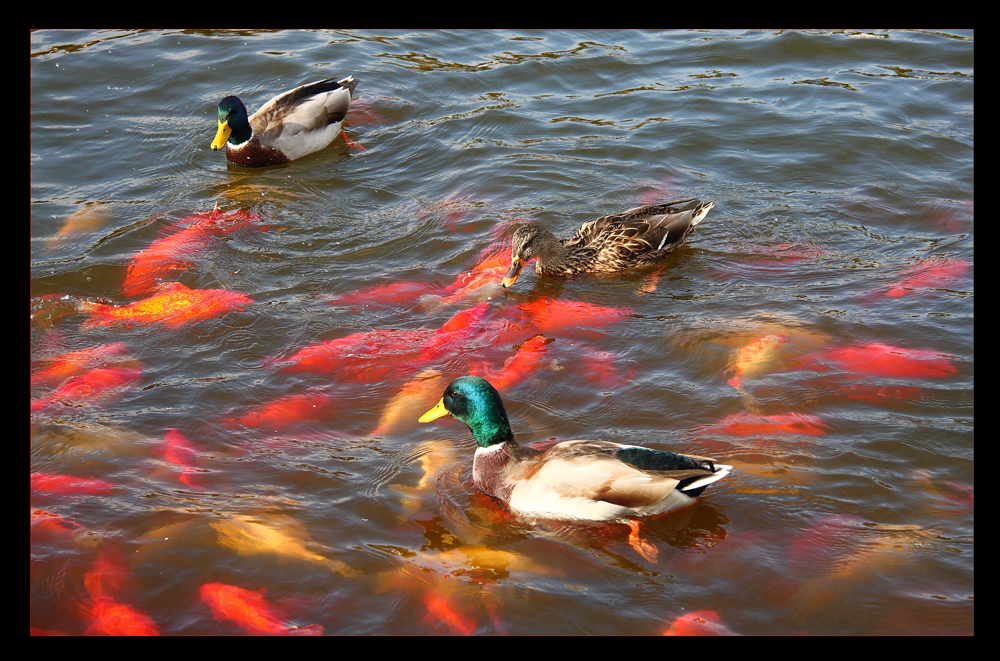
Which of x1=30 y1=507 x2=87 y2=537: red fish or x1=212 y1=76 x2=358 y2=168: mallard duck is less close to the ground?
x1=212 y1=76 x2=358 y2=168: mallard duck

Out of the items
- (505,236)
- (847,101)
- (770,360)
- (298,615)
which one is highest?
(847,101)

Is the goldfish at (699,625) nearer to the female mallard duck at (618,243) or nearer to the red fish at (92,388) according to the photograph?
the female mallard duck at (618,243)

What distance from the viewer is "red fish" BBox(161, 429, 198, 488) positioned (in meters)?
5.75

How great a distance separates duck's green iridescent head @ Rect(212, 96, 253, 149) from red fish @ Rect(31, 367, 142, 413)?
449 cm

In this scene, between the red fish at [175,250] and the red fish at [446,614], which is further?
the red fish at [175,250]

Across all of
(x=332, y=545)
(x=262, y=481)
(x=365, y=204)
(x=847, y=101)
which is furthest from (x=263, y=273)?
(x=847, y=101)

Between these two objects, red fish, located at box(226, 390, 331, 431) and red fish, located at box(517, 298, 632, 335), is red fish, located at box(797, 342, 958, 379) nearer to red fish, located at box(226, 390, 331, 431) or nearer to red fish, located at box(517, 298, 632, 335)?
red fish, located at box(517, 298, 632, 335)

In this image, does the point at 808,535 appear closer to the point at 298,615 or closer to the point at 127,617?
the point at 298,615

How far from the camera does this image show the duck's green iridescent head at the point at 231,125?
10.6 metres

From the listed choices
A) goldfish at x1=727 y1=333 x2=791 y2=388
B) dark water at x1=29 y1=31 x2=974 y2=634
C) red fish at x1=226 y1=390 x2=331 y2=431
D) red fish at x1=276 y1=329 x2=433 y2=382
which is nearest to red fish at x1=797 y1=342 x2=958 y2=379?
dark water at x1=29 y1=31 x2=974 y2=634

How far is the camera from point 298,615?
15.6 ft

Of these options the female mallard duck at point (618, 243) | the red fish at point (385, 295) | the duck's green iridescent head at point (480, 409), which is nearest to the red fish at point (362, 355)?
the red fish at point (385, 295)

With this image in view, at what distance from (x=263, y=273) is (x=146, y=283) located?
1.07 meters

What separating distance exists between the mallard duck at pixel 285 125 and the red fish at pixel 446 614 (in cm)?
734
